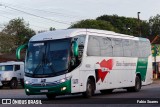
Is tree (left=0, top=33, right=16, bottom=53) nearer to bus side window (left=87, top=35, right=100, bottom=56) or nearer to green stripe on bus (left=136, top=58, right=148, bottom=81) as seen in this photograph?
green stripe on bus (left=136, top=58, right=148, bottom=81)

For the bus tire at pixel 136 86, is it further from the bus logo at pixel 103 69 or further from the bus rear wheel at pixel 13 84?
the bus rear wheel at pixel 13 84

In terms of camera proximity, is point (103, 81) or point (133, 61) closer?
point (103, 81)

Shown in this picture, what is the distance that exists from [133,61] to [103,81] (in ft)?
15.0

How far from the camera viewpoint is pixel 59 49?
19.8 meters

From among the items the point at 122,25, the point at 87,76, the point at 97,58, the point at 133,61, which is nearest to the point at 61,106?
the point at 87,76

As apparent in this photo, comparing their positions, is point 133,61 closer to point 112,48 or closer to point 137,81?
point 137,81

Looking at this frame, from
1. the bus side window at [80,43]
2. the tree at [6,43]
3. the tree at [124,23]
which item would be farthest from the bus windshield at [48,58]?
the tree at [124,23]

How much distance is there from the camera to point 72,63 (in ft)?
64.6

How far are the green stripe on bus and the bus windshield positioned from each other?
28.3 ft

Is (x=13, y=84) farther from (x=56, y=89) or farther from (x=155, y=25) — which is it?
(x=155, y=25)

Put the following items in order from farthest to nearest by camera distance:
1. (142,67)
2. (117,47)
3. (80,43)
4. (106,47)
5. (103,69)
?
(142,67) → (117,47) → (106,47) → (103,69) → (80,43)

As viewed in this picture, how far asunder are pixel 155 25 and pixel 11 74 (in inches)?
2715

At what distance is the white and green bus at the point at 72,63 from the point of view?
19.3 meters

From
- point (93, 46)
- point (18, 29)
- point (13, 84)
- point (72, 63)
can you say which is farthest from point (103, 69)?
Result: point (18, 29)
